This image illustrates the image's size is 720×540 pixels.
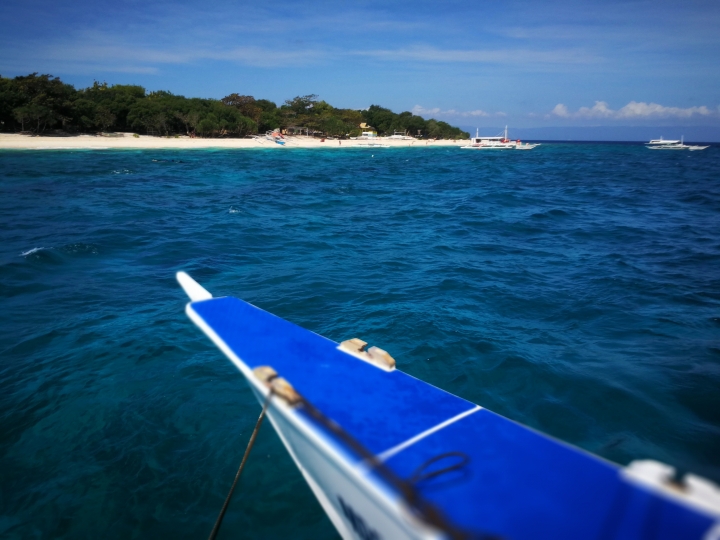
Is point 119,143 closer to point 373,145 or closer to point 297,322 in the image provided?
point 373,145

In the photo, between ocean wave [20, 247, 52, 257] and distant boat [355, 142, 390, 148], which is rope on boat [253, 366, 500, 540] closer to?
ocean wave [20, 247, 52, 257]

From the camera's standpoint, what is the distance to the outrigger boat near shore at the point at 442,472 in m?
2.38

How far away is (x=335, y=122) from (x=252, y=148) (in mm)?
38844

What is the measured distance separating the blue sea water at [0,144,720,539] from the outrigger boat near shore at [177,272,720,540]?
2.08 meters

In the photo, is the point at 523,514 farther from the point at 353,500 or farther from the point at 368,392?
the point at 368,392

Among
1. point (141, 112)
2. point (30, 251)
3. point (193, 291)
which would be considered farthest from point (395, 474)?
point (141, 112)

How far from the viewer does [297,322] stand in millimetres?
9391

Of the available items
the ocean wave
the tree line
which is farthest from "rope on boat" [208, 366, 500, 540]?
the tree line

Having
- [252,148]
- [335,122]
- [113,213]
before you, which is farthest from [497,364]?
[335,122]

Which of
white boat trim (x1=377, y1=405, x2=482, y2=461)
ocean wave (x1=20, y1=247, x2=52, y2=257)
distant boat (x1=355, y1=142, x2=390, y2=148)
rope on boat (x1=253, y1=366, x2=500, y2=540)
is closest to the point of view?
rope on boat (x1=253, y1=366, x2=500, y2=540)

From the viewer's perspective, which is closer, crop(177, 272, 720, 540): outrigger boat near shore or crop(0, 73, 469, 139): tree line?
crop(177, 272, 720, 540): outrigger boat near shore

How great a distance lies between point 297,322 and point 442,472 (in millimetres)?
6808

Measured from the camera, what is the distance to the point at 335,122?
113938 mm

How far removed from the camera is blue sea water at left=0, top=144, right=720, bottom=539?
17.7 ft
